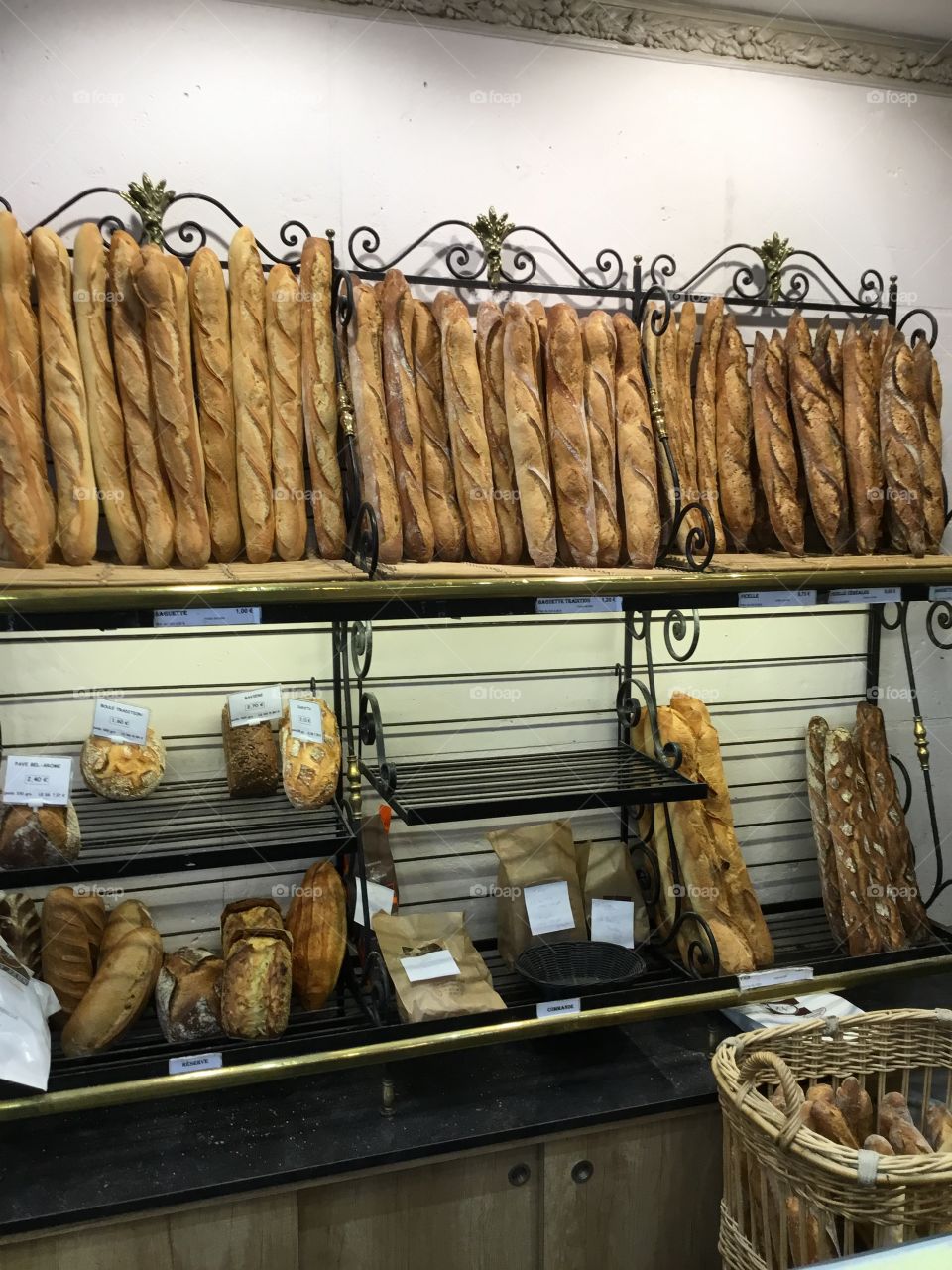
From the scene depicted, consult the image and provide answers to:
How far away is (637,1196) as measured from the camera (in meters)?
1.96

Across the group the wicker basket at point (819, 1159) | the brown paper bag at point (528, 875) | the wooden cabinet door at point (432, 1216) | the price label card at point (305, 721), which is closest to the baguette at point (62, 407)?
the price label card at point (305, 721)

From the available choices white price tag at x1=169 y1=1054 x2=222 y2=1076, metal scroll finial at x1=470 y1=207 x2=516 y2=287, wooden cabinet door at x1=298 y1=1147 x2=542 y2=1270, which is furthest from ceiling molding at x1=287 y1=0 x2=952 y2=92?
wooden cabinet door at x1=298 y1=1147 x2=542 y2=1270

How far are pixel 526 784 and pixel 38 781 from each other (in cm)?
98

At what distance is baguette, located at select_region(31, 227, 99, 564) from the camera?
5.81 feet

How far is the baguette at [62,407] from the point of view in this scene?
177 cm

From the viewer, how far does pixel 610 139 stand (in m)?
2.39

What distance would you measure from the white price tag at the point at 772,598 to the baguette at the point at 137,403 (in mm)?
1152

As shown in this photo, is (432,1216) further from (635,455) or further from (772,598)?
(635,455)

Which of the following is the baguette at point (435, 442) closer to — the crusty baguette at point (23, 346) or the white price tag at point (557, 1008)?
the crusty baguette at point (23, 346)

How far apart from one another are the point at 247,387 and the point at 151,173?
1.85 ft

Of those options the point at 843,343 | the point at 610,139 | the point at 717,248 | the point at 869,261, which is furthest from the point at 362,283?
the point at 869,261

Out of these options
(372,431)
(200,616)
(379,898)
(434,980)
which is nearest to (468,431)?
(372,431)

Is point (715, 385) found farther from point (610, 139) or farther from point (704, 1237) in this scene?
point (704, 1237)

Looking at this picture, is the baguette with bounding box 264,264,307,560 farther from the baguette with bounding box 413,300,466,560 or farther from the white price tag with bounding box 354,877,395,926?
the white price tag with bounding box 354,877,395,926
